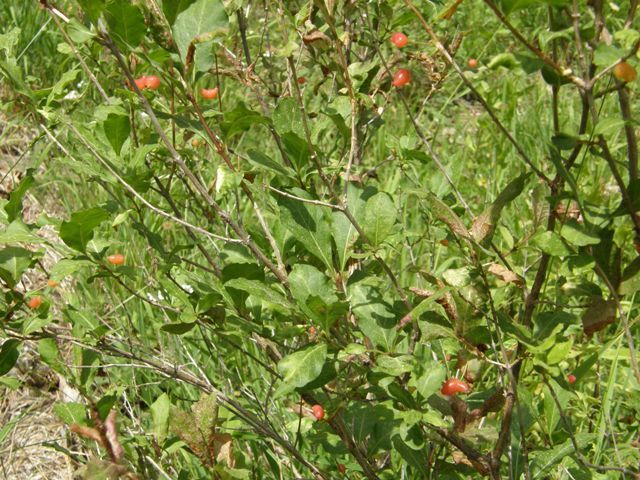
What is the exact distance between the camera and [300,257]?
1.40 metres

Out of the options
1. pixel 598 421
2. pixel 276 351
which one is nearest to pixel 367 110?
pixel 276 351

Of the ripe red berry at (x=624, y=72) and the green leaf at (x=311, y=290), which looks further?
the green leaf at (x=311, y=290)

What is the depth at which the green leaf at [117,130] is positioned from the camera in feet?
4.25

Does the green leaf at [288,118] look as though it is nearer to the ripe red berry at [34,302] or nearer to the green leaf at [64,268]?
the green leaf at [64,268]

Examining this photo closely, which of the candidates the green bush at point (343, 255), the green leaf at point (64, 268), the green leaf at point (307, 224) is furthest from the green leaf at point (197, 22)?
the green leaf at point (64, 268)

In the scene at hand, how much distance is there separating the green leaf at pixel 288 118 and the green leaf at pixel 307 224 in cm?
9

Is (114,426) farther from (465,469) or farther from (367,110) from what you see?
(367,110)

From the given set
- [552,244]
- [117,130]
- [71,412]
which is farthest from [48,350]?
[552,244]

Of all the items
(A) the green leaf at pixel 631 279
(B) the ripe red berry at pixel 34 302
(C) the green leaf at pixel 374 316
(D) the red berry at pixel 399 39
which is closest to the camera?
(A) the green leaf at pixel 631 279

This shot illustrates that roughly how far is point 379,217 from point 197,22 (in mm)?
369

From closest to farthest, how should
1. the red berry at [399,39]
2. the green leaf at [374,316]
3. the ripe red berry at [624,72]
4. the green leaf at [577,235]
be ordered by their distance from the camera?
1. the ripe red berry at [624,72]
2. the green leaf at [577,235]
3. the green leaf at [374,316]
4. the red berry at [399,39]

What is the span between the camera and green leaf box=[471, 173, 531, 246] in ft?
3.64

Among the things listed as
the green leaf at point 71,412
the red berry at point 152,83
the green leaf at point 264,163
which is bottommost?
the green leaf at point 71,412

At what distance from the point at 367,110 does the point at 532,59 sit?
634 millimetres
